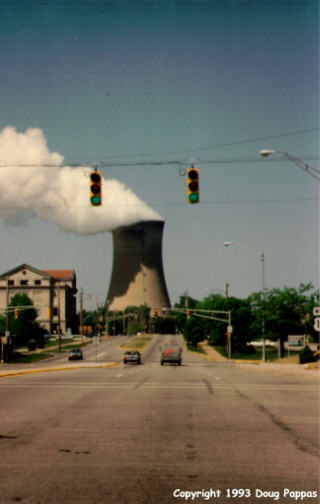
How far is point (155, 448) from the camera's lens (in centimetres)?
1161

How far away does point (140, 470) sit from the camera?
31.8ft

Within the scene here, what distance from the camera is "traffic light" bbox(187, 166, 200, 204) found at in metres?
19.4

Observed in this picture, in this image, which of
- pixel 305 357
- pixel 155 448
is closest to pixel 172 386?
pixel 155 448

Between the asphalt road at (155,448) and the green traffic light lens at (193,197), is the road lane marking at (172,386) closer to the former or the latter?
the asphalt road at (155,448)

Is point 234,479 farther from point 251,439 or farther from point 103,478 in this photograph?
point 251,439

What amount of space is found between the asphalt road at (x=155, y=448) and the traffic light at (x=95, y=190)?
6.16 metres

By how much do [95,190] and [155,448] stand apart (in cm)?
1030

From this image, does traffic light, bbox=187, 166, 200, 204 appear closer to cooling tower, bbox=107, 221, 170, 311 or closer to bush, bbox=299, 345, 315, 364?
bush, bbox=299, 345, 315, 364

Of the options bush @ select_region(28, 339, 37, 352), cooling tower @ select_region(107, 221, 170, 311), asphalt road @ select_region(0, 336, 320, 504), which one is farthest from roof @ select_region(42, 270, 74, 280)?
asphalt road @ select_region(0, 336, 320, 504)

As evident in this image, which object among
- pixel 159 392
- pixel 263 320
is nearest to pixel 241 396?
pixel 159 392

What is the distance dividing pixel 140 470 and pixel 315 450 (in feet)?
12.2

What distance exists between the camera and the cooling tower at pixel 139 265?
4911 inches

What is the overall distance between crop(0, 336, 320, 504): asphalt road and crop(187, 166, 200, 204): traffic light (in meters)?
6.13

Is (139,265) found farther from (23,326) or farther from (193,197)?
(193,197)
